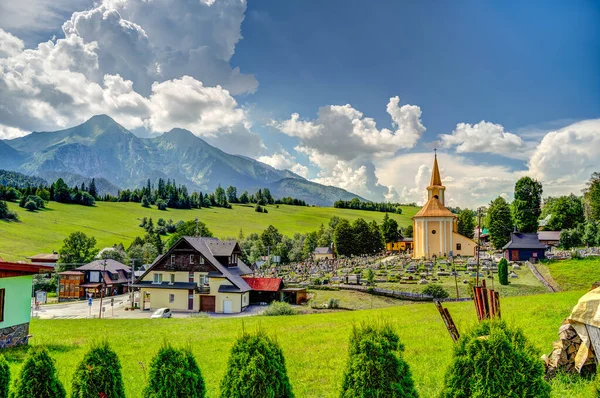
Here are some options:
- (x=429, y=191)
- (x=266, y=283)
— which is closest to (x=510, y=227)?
(x=429, y=191)

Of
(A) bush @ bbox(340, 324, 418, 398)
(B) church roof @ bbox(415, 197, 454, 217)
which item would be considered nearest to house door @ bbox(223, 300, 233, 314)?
(A) bush @ bbox(340, 324, 418, 398)

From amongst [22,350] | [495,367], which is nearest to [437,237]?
[22,350]

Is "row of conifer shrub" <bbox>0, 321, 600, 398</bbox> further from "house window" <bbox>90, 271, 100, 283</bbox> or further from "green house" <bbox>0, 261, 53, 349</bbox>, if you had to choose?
"house window" <bbox>90, 271, 100, 283</bbox>

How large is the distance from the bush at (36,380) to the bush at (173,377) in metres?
1.87

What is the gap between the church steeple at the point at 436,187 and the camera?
86.9 m

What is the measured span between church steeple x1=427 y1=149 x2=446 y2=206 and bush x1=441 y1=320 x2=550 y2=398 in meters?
84.6

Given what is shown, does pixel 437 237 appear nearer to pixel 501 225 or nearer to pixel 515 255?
pixel 501 225

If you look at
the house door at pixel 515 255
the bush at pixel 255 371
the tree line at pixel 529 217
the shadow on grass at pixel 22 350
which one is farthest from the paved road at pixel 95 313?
the tree line at pixel 529 217

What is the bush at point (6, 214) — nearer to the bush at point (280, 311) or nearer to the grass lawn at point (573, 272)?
the bush at point (280, 311)

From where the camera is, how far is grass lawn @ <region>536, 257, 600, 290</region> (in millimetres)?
38375

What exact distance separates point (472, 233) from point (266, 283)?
84.1 metres

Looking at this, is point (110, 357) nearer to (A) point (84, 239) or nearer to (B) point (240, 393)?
(B) point (240, 393)

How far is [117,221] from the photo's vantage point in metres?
127

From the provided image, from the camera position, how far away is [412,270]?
56.7m
